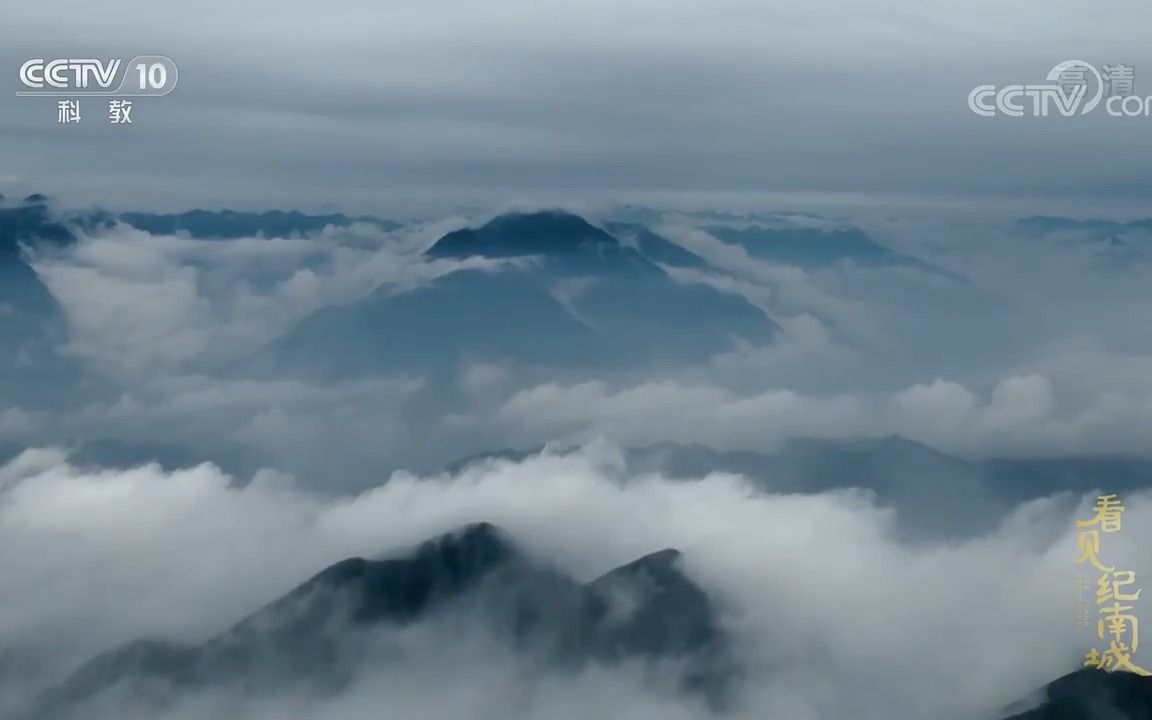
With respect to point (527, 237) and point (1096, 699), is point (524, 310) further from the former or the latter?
point (1096, 699)

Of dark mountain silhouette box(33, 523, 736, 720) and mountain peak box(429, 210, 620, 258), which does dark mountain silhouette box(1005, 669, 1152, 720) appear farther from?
mountain peak box(429, 210, 620, 258)

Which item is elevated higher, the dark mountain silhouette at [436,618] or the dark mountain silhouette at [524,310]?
the dark mountain silhouette at [524,310]

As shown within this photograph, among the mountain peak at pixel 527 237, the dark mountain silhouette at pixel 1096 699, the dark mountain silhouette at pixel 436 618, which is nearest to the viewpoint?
the dark mountain silhouette at pixel 1096 699

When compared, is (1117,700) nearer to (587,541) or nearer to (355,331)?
(587,541)

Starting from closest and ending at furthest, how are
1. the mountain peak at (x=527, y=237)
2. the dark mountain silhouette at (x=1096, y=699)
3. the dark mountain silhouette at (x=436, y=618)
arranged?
the dark mountain silhouette at (x=1096, y=699)
the mountain peak at (x=527, y=237)
the dark mountain silhouette at (x=436, y=618)

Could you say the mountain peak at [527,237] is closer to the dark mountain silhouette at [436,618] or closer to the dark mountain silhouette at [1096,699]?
the dark mountain silhouette at [436,618]

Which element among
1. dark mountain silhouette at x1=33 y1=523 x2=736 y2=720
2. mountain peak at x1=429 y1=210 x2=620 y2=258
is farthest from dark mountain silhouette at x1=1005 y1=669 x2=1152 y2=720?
mountain peak at x1=429 y1=210 x2=620 y2=258

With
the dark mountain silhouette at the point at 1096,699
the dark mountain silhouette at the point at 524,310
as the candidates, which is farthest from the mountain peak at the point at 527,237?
the dark mountain silhouette at the point at 1096,699

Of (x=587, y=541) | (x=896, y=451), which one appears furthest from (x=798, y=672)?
(x=587, y=541)
